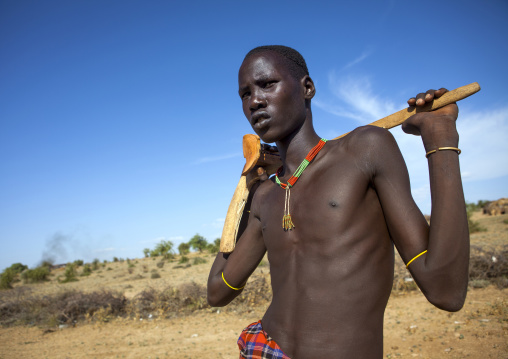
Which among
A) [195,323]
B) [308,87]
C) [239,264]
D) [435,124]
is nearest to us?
[435,124]

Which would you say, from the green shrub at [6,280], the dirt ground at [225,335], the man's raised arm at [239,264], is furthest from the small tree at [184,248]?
the man's raised arm at [239,264]

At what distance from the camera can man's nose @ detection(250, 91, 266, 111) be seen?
166cm

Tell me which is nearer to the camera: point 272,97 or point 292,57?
point 272,97

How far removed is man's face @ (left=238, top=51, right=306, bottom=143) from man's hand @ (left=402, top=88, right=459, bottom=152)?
499mm

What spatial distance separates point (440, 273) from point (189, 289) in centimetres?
950

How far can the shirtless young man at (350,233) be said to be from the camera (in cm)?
124

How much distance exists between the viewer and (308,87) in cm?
180

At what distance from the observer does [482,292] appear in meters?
7.74

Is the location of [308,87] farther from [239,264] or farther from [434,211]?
[239,264]

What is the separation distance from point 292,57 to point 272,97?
11.7 inches

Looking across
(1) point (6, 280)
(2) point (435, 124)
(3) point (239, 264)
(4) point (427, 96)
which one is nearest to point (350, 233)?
(2) point (435, 124)

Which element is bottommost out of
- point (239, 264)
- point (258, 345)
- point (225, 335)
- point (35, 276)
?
point (225, 335)

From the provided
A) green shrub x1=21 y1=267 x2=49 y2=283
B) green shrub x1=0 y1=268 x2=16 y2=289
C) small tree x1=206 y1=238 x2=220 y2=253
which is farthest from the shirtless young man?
small tree x1=206 y1=238 x2=220 y2=253

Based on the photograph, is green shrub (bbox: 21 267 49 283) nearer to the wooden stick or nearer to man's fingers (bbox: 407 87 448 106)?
the wooden stick
